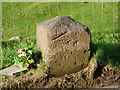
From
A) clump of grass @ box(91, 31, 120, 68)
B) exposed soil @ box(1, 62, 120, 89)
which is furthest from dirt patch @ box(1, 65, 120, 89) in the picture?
clump of grass @ box(91, 31, 120, 68)

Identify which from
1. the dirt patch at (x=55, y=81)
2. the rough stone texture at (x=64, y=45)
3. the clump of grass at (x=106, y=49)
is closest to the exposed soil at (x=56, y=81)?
the dirt patch at (x=55, y=81)

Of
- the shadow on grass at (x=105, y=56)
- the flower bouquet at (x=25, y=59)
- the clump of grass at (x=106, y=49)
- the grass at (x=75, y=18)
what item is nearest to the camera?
the flower bouquet at (x=25, y=59)

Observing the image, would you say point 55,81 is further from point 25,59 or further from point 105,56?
point 105,56

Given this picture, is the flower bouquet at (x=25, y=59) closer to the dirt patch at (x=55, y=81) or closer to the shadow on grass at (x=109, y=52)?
the dirt patch at (x=55, y=81)

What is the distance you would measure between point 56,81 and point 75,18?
4435 millimetres

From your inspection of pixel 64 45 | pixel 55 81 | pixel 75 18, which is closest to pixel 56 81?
pixel 55 81

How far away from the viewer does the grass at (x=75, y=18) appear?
436 centimetres

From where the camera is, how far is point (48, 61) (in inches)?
135

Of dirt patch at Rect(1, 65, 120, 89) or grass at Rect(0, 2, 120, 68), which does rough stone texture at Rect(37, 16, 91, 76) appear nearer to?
dirt patch at Rect(1, 65, 120, 89)

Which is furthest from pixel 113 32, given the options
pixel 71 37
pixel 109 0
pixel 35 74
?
pixel 35 74

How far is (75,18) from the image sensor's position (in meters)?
7.45

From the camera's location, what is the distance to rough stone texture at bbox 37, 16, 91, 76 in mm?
3326

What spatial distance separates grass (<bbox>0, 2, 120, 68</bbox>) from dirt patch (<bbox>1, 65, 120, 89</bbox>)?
429 millimetres

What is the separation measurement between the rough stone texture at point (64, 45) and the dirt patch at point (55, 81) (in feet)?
0.47
